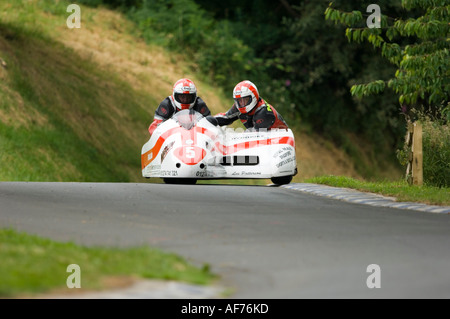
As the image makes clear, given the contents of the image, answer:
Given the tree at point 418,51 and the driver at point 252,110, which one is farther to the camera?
the driver at point 252,110

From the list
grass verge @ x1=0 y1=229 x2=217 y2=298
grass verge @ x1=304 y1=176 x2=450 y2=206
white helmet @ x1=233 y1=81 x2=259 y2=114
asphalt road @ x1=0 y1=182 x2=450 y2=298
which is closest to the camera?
grass verge @ x1=0 y1=229 x2=217 y2=298

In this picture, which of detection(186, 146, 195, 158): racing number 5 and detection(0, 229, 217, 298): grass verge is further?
detection(186, 146, 195, 158): racing number 5

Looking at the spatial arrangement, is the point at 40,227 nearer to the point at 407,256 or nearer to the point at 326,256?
the point at 326,256

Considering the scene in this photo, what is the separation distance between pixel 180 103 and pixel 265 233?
32.9 feet

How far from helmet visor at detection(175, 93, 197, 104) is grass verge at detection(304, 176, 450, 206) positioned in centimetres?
372

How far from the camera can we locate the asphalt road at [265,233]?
8.53 metres

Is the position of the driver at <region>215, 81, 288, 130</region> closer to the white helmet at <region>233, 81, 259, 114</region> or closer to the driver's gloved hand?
the white helmet at <region>233, 81, 259, 114</region>

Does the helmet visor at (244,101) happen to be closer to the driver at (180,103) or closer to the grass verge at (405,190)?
the driver at (180,103)

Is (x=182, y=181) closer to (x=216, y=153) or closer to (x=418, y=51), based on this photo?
(x=216, y=153)

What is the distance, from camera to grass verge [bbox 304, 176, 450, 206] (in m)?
17.2

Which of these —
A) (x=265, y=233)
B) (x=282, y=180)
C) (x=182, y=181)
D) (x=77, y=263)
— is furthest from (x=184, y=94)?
(x=77, y=263)

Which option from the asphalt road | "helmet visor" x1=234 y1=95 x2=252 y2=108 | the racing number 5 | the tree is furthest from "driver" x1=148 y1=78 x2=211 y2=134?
the tree

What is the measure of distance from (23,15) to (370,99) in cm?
1508

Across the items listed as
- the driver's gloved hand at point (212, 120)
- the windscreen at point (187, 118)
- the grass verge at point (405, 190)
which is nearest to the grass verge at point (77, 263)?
the grass verge at point (405, 190)
